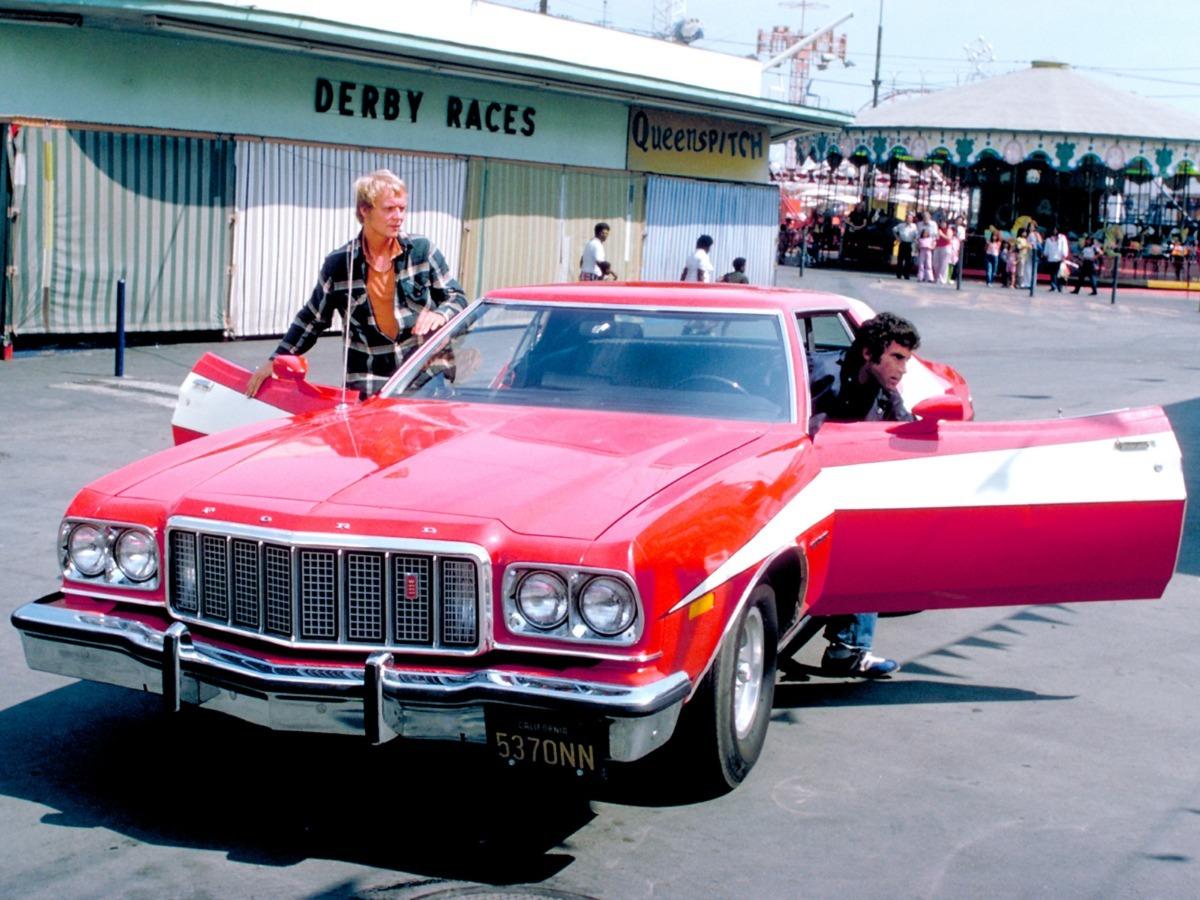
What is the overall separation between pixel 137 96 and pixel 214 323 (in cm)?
275

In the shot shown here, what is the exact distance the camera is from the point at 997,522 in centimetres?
561

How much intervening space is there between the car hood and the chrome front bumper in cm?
43

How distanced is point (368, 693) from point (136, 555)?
95 centimetres

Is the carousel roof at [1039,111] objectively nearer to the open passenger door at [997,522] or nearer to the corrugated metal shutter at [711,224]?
the corrugated metal shutter at [711,224]

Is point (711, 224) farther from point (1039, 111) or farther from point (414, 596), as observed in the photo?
point (414, 596)

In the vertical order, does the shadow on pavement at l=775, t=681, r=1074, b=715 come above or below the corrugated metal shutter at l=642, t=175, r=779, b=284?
below

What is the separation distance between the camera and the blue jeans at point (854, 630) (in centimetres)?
623

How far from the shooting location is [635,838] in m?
4.58

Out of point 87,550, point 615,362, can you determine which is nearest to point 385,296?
point 615,362

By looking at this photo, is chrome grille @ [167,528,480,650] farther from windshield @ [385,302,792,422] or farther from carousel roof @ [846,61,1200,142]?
carousel roof @ [846,61,1200,142]

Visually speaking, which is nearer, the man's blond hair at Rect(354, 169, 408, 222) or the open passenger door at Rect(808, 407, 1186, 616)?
the open passenger door at Rect(808, 407, 1186, 616)

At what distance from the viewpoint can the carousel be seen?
126 feet

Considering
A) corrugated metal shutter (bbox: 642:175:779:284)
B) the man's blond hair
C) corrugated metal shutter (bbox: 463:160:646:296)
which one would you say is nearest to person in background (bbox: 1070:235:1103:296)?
corrugated metal shutter (bbox: 642:175:779:284)

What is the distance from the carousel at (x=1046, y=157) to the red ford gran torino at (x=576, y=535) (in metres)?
32.0
